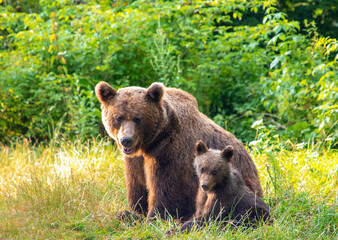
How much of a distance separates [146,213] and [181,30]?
212 inches

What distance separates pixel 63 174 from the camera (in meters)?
6.70

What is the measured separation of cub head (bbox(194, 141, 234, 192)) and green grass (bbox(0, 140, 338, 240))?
0.39 meters

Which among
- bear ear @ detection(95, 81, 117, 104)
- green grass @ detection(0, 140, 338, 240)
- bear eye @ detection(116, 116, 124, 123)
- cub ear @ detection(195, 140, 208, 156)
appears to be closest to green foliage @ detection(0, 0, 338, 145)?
green grass @ detection(0, 140, 338, 240)

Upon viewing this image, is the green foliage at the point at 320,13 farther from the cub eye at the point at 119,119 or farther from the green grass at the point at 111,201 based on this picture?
the cub eye at the point at 119,119

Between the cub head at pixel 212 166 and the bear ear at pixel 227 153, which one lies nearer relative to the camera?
the cub head at pixel 212 166

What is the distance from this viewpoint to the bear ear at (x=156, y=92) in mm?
4880

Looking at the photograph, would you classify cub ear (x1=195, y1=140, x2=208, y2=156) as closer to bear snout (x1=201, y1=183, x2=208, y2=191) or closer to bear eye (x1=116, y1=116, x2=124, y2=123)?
bear snout (x1=201, y1=183, x2=208, y2=191)

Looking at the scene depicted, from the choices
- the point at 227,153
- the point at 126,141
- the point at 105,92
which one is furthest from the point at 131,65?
the point at 227,153

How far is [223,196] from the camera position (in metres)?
4.53

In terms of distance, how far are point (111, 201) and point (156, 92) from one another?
5.44 ft

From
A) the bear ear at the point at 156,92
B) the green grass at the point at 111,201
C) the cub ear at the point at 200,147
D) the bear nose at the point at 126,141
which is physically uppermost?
the bear ear at the point at 156,92

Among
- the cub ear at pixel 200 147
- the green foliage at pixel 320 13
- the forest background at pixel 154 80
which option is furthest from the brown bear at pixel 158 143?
the green foliage at pixel 320 13

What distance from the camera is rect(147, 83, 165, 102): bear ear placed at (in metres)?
4.88

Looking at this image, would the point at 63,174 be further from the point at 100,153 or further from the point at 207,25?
the point at 207,25
